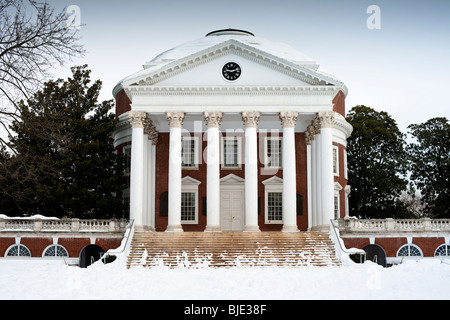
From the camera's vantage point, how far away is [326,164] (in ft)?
118

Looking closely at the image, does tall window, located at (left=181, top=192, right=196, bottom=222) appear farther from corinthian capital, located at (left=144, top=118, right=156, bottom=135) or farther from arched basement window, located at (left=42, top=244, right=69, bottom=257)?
arched basement window, located at (left=42, top=244, right=69, bottom=257)

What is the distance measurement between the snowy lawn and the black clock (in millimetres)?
16083

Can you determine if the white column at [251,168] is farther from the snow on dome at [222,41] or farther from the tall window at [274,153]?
the snow on dome at [222,41]

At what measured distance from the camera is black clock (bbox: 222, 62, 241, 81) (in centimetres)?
3638

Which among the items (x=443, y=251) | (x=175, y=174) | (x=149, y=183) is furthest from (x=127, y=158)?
(x=443, y=251)

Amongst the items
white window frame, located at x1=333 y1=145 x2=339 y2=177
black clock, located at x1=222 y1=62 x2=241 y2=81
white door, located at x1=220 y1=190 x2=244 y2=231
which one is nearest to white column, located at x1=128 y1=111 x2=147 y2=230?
black clock, located at x1=222 y1=62 x2=241 y2=81

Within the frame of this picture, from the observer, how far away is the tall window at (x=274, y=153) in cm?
4125

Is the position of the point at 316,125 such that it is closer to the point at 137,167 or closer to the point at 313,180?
the point at 313,180

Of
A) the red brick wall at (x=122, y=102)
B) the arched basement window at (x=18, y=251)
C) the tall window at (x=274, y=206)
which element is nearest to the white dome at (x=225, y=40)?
the red brick wall at (x=122, y=102)
